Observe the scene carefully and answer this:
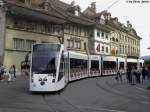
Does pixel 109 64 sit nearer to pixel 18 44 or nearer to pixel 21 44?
pixel 21 44

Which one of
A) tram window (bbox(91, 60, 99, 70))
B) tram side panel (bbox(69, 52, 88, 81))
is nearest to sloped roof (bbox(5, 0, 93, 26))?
tram window (bbox(91, 60, 99, 70))

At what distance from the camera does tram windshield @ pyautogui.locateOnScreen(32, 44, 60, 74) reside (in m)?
19.2

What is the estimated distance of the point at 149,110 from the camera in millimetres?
13492

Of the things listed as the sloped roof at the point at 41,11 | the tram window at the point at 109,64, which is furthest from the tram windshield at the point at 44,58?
the tram window at the point at 109,64

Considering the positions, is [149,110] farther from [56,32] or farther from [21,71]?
[56,32]

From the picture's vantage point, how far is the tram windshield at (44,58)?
19250 millimetres

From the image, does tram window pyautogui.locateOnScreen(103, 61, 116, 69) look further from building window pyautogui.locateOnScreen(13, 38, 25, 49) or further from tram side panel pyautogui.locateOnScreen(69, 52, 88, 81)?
building window pyautogui.locateOnScreen(13, 38, 25, 49)

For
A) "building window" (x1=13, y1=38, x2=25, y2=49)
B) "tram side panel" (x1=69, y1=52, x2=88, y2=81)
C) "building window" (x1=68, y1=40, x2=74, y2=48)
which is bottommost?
"tram side panel" (x1=69, y1=52, x2=88, y2=81)

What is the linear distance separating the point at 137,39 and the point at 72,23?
147ft

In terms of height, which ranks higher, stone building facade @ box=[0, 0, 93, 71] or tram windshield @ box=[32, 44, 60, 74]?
stone building facade @ box=[0, 0, 93, 71]

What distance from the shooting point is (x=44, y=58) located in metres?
19.6

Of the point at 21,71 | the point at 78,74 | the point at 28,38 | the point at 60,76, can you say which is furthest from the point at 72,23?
the point at 60,76

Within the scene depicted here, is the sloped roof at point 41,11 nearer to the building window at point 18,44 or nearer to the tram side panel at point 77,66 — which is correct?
the building window at point 18,44

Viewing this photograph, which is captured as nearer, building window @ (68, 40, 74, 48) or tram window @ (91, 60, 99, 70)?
tram window @ (91, 60, 99, 70)
